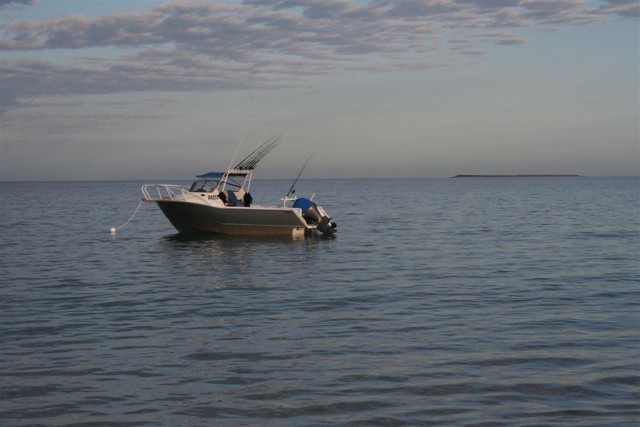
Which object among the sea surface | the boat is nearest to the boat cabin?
the boat

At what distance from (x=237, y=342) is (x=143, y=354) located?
1.53m

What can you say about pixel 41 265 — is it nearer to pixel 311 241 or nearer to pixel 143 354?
pixel 311 241

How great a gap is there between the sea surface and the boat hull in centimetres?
467

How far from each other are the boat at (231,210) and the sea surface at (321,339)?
4751mm

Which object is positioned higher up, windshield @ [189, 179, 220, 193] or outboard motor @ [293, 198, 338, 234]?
windshield @ [189, 179, 220, 193]

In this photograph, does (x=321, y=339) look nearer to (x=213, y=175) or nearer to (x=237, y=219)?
(x=237, y=219)

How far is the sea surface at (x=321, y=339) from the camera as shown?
877 cm

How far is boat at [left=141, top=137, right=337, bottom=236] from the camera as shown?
99.9 ft

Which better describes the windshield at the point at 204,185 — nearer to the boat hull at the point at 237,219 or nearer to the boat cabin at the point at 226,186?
the boat cabin at the point at 226,186

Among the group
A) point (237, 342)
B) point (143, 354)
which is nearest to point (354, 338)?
point (237, 342)

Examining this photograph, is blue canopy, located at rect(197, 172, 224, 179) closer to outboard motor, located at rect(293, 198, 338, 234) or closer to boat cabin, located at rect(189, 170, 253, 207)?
boat cabin, located at rect(189, 170, 253, 207)

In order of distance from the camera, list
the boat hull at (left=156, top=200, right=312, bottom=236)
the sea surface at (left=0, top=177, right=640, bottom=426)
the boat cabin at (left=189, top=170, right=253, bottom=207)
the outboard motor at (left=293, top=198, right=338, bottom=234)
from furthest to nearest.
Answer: the outboard motor at (left=293, top=198, right=338, bottom=234), the boat cabin at (left=189, top=170, right=253, bottom=207), the boat hull at (left=156, top=200, right=312, bottom=236), the sea surface at (left=0, top=177, right=640, bottom=426)

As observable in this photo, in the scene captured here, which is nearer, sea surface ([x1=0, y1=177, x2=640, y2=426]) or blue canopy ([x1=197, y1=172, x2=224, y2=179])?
sea surface ([x1=0, y1=177, x2=640, y2=426])

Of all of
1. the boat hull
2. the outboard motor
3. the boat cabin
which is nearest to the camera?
the boat hull
